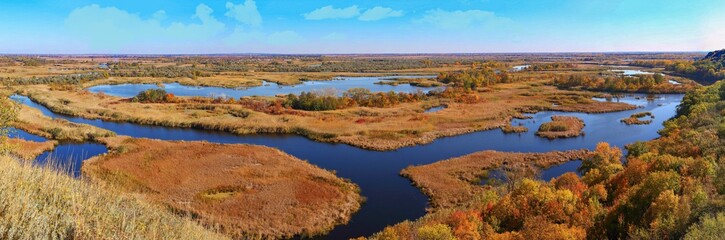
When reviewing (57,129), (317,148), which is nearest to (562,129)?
(317,148)

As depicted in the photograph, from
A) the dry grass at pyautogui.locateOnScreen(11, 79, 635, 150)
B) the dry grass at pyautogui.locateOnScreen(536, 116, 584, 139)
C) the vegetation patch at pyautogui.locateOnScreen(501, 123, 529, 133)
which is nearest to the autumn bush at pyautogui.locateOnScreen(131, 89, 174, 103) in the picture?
the dry grass at pyautogui.locateOnScreen(11, 79, 635, 150)

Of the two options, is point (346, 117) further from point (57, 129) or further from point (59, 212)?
point (59, 212)

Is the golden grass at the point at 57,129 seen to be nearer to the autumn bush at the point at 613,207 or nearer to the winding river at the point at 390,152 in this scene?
the winding river at the point at 390,152

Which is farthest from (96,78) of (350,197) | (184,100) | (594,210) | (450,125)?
(594,210)

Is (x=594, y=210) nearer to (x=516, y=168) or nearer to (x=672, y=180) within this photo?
(x=672, y=180)

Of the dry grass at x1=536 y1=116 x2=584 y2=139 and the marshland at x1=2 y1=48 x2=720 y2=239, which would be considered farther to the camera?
the dry grass at x1=536 y1=116 x2=584 y2=139

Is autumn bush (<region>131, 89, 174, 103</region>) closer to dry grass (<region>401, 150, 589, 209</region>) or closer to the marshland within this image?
the marshland

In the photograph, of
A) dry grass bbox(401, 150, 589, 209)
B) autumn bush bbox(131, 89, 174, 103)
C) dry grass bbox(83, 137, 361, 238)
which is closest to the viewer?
dry grass bbox(83, 137, 361, 238)

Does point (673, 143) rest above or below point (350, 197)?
above
